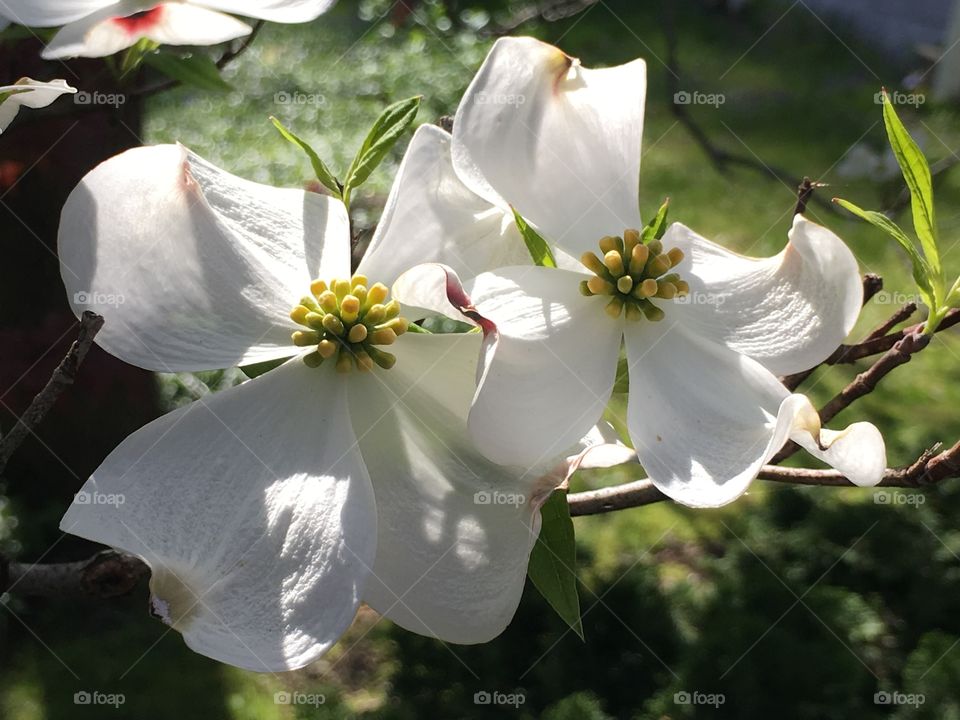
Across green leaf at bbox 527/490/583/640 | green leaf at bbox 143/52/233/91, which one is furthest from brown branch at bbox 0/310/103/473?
green leaf at bbox 143/52/233/91

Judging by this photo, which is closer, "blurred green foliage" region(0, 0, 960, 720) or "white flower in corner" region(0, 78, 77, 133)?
"white flower in corner" region(0, 78, 77, 133)

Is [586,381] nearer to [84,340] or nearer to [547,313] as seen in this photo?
[547,313]

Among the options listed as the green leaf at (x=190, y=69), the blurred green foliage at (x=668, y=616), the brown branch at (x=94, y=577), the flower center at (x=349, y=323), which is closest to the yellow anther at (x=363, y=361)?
the flower center at (x=349, y=323)

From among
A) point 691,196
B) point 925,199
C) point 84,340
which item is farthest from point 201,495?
point 691,196

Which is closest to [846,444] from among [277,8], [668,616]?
[277,8]

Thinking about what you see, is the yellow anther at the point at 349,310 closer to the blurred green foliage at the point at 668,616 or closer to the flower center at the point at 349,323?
the flower center at the point at 349,323

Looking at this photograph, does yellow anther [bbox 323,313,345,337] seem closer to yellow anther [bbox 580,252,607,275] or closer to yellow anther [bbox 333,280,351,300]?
yellow anther [bbox 333,280,351,300]
